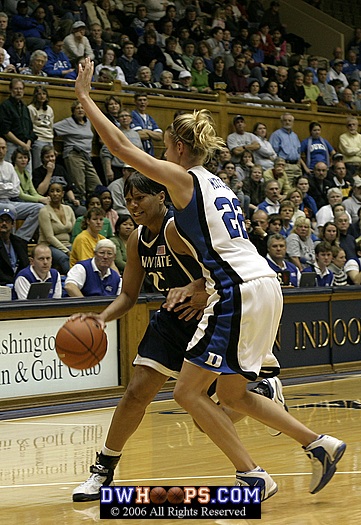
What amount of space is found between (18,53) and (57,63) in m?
0.63

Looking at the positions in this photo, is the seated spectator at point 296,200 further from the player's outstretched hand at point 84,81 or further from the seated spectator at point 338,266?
the player's outstretched hand at point 84,81

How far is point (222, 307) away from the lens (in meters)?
4.33

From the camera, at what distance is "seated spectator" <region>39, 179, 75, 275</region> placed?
1048 cm

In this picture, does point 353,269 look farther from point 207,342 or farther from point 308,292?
point 207,342

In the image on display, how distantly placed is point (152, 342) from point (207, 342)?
2.20 ft

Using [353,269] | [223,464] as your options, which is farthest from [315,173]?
[223,464]

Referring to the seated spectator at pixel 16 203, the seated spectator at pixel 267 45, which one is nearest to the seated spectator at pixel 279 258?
the seated spectator at pixel 16 203

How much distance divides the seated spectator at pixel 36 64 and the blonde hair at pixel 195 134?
8.38m

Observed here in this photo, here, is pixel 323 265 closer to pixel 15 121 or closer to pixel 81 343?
pixel 15 121

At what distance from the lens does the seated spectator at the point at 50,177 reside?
11.4 m

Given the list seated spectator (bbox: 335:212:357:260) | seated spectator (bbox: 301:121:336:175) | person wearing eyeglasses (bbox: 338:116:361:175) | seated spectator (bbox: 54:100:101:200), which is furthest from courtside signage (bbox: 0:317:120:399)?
person wearing eyeglasses (bbox: 338:116:361:175)

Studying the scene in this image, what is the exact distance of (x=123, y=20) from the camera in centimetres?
1574

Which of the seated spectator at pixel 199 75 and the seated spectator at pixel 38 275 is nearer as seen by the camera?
the seated spectator at pixel 38 275

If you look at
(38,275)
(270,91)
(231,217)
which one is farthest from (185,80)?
(231,217)
